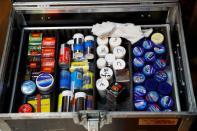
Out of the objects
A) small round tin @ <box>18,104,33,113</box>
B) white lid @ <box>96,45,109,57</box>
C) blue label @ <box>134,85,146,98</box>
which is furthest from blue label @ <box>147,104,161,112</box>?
small round tin @ <box>18,104,33,113</box>

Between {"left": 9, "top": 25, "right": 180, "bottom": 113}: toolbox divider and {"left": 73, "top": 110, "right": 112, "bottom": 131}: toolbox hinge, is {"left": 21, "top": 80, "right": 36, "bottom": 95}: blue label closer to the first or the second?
{"left": 9, "top": 25, "right": 180, "bottom": 113}: toolbox divider

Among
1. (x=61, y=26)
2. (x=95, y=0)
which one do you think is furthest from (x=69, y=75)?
(x=95, y=0)

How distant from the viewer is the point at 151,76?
6.03ft

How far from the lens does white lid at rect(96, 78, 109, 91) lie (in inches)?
68.2

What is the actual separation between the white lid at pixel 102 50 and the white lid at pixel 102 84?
21 cm

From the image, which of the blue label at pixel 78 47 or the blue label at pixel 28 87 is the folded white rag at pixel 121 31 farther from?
the blue label at pixel 28 87

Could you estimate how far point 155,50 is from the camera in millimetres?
1870

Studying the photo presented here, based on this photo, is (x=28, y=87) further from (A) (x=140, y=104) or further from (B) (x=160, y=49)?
(B) (x=160, y=49)

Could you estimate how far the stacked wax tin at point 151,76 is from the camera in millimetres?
1694

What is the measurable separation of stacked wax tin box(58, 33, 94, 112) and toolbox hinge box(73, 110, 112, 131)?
0.67ft

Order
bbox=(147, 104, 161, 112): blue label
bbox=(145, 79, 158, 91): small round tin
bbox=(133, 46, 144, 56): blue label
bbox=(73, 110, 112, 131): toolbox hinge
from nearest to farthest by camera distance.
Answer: bbox=(73, 110, 112, 131): toolbox hinge → bbox=(147, 104, 161, 112): blue label → bbox=(145, 79, 158, 91): small round tin → bbox=(133, 46, 144, 56): blue label

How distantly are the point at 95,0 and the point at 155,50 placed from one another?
602 millimetres

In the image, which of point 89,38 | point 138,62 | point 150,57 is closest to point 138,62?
point 138,62

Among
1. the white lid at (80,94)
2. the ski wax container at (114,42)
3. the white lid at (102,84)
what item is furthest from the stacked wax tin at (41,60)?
the ski wax container at (114,42)
